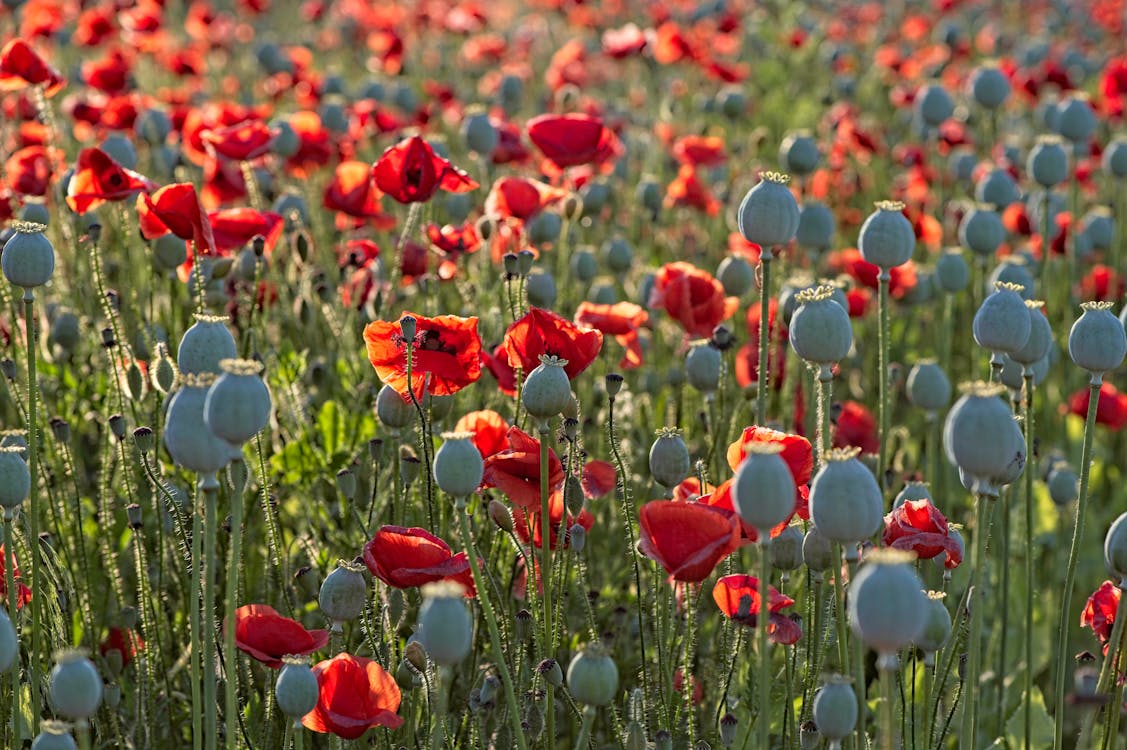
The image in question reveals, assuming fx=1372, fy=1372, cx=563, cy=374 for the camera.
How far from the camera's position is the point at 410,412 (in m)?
1.55

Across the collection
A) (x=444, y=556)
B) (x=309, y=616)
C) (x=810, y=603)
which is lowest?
(x=309, y=616)

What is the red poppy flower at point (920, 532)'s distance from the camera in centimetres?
127

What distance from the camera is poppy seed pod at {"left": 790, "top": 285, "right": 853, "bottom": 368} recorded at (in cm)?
127

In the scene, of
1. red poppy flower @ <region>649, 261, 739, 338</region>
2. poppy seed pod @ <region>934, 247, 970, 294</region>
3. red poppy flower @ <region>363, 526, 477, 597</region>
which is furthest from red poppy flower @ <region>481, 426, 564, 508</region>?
poppy seed pod @ <region>934, 247, 970, 294</region>

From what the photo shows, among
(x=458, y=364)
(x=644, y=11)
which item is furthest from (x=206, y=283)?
(x=644, y=11)

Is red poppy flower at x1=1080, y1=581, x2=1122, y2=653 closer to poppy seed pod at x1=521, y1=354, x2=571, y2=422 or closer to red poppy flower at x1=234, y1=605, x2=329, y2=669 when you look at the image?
poppy seed pod at x1=521, y1=354, x2=571, y2=422

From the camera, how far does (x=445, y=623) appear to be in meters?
1.01

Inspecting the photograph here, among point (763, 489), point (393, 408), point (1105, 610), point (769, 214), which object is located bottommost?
point (1105, 610)

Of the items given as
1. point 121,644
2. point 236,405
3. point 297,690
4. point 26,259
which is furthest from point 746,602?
point 121,644

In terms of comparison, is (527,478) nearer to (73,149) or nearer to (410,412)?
(410,412)

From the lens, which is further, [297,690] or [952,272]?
[952,272]

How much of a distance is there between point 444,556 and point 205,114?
1724mm

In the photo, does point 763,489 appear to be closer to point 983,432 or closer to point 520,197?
point 983,432

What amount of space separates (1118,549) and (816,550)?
28 cm
